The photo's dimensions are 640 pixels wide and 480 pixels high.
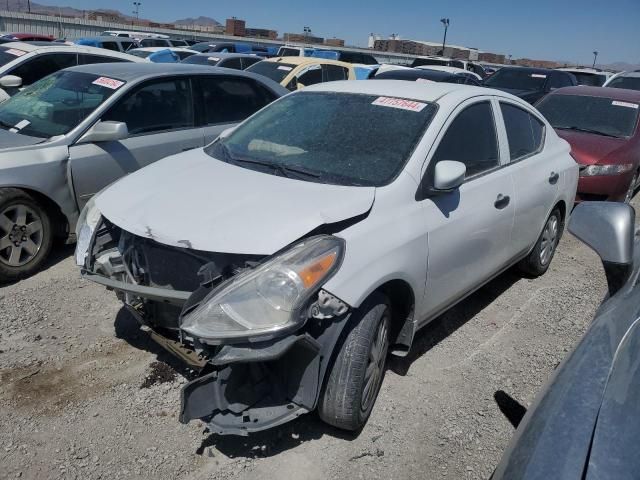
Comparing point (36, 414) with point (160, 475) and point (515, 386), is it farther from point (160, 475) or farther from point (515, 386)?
point (515, 386)

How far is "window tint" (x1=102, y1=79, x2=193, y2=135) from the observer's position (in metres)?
4.97

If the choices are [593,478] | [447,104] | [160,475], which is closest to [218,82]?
[447,104]

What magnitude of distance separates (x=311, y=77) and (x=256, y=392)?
9791 mm

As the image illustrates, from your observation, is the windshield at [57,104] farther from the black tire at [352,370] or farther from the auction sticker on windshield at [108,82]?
the black tire at [352,370]

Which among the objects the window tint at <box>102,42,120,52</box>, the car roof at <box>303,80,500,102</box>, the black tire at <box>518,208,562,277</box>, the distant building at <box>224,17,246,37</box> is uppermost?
the distant building at <box>224,17,246,37</box>

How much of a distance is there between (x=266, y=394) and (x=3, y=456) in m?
1.32

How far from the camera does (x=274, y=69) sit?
37.0 feet

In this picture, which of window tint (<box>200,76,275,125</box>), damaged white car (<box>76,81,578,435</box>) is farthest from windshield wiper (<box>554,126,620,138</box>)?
window tint (<box>200,76,275,125</box>)

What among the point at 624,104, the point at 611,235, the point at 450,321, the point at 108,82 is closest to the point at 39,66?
the point at 108,82

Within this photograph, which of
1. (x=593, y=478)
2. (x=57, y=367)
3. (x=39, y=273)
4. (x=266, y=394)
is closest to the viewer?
(x=593, y=478)

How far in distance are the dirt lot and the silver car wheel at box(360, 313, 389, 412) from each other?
197 millimetres

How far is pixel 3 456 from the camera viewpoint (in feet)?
8.55

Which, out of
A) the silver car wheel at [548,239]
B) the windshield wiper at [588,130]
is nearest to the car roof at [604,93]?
the windshield wiper at [588,130]

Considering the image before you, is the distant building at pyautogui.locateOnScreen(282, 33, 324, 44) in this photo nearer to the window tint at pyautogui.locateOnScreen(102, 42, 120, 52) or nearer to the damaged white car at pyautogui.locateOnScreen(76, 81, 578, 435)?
the window tint at pyautogui.locateOnScreen(102, 42, 120, 52)
